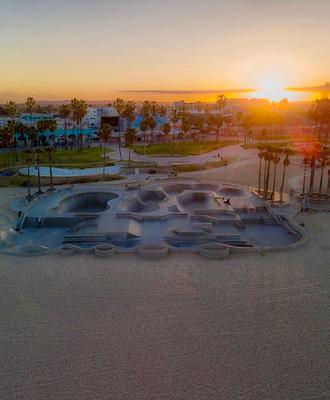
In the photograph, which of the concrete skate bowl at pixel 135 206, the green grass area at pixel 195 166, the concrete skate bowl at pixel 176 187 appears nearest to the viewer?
the concrete skate bowl at pixel 135 206

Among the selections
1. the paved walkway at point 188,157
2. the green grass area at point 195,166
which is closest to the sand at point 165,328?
the green grass area at point 195,166

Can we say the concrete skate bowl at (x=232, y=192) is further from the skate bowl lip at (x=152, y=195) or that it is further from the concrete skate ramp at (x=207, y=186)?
the skate bowl lip at (x=152, y=195)

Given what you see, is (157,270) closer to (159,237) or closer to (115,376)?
(159,237)

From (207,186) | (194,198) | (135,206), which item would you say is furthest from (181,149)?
(135,206)

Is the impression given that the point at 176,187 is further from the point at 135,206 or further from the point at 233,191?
the point at 135,206

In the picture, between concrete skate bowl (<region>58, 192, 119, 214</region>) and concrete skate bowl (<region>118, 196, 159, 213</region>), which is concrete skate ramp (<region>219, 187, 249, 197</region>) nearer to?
concrete skate bowl (<region>118, 196, 159, 213</region>)

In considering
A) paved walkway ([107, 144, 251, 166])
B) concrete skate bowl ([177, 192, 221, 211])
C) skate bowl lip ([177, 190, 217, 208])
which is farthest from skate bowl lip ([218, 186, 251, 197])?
paved walkway ([107, 144, 251, 166])
